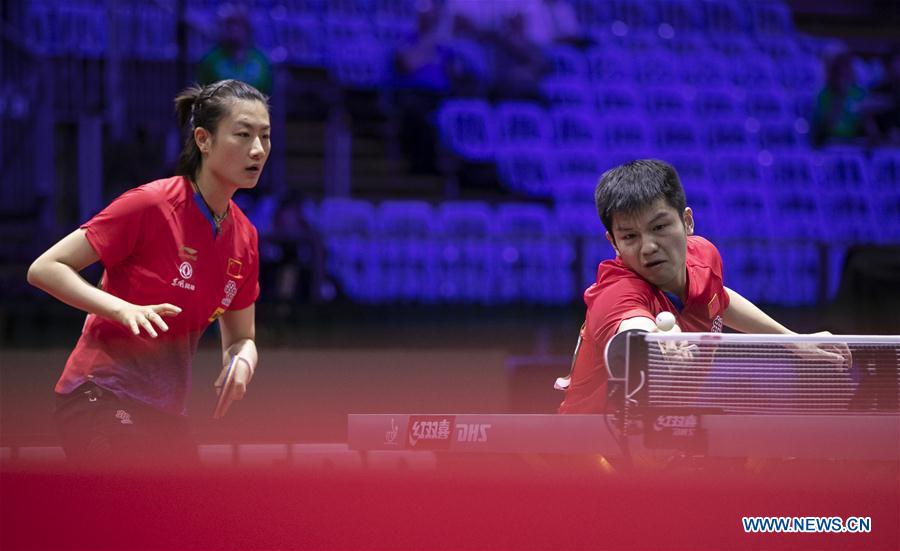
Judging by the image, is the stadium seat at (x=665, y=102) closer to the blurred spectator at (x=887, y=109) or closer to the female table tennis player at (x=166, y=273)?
the blurred spectator at (x=887, y=109)

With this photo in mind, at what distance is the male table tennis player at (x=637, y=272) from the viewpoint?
225cm

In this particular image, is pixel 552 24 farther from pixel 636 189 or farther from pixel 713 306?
pixel 636 189

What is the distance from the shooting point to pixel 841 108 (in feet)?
29.4

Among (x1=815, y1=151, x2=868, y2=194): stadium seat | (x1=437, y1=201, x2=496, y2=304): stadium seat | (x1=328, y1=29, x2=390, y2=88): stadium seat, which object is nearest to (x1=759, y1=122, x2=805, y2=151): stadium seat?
(x1=815, y1=151, x2=868, y2=194): stadium seat

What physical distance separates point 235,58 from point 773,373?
6833mm

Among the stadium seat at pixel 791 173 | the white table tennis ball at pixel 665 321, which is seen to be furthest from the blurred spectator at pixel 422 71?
the white table tennis ball at pixel 665 321

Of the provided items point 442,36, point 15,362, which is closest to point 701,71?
point 442,36

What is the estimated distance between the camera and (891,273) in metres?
7.70

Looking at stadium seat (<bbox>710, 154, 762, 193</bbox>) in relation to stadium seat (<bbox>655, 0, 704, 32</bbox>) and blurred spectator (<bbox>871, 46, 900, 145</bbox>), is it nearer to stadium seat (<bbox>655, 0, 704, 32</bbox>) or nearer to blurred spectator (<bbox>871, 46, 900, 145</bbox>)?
stadium seat (<bbox>655, 0, 704, 32</bbox>)

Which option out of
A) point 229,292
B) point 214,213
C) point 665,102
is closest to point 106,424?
point 229,292

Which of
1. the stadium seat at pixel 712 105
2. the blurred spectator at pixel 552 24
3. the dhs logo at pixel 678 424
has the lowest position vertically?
the dhs logo at pixel 678 424

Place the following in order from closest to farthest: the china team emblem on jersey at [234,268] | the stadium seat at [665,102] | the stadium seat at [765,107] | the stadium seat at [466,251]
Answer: the china team emblem on jersey at [234,268]
the stadium seat at [466,251]
the stadium seat at [665,102]
the stadium seat at [765,107]

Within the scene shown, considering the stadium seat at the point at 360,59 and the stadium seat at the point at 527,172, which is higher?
the stadium seat at the point at 360,59

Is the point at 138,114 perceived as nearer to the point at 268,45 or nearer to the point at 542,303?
the point at 268,45
